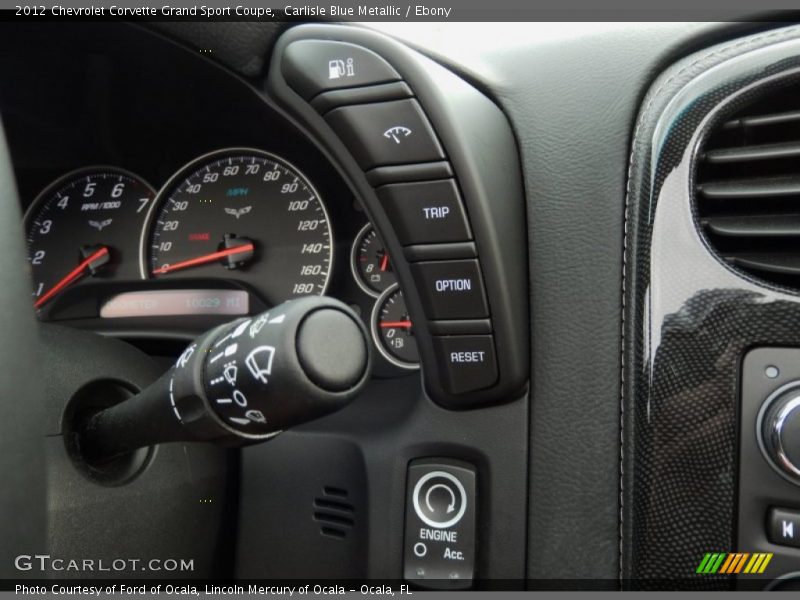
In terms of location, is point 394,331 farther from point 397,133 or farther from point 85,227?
point 85,227

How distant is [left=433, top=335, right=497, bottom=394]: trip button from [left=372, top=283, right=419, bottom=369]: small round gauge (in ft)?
1.19

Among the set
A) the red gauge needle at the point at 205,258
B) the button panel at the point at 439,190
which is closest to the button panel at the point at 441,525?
the button panel at the point at 439,190

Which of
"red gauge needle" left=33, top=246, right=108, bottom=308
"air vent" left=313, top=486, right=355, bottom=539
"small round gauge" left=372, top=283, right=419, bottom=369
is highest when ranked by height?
"red gauge needle" left=33, top=246, right=108, bottom=308

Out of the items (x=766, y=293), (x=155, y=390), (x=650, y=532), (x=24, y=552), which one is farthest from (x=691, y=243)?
(x=24, y=552)

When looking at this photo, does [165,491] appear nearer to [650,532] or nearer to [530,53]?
[650,532]

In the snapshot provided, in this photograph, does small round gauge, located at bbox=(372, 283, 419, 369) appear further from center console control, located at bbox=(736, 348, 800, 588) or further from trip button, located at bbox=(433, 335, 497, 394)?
center console control, located at bbox=(736, 348, 800, 588)

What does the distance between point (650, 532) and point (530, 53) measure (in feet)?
2.09

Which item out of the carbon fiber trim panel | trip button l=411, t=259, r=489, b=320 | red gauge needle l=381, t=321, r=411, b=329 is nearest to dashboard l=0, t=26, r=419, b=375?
red gauge needle l=381, t=321, r=411, b=329

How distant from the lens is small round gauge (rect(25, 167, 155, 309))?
1.85 m

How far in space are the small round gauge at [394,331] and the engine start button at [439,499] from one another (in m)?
0.34

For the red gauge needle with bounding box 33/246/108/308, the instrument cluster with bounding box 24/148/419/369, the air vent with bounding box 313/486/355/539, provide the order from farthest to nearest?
the red gauge needle with bounding box 33/246/108/308 < the instrument cluster with bounding box 24/148/419/369 < the air vent with bounding box 313/486/355/539

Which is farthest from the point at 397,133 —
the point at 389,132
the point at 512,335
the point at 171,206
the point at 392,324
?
the point at 171,206

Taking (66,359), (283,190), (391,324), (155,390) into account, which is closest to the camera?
(155,390)

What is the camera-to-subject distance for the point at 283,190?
5.35 ft
